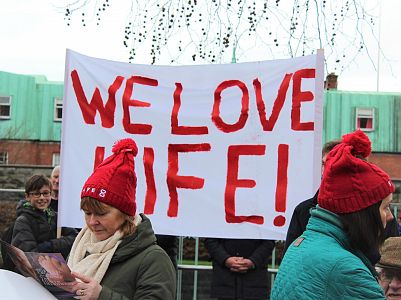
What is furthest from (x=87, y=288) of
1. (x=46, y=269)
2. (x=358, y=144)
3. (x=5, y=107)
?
(x=5, y=107)

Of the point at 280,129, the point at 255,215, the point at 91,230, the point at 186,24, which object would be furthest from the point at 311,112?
the point at 91,230

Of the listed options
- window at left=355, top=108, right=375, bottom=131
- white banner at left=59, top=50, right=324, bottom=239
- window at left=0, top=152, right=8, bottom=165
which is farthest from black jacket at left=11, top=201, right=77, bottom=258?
window at left=0, top=152, right=8, bottom=165

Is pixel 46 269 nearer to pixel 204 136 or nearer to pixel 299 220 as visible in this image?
pixel 299 220

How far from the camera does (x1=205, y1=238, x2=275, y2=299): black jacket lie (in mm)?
5102

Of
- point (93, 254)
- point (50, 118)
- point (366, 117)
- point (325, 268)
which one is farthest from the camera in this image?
point (50, 118)

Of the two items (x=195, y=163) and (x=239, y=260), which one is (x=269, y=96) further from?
(x=239, y=260)

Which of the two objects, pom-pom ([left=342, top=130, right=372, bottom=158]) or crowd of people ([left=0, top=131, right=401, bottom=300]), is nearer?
crowd of people ([left=0, top=131, right=401, bottom=300])

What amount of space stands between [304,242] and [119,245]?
0.78 m

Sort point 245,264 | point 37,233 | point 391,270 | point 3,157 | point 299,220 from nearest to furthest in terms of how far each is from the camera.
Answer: point 391,270 → point 299,220 → point 37,233 → point 245,264 → point 3,157

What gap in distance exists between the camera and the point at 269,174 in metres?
4.57

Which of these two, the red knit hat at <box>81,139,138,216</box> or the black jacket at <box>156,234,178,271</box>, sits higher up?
the red knit hat at <box>81,139,138,216</box>

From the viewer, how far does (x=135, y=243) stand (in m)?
2.53

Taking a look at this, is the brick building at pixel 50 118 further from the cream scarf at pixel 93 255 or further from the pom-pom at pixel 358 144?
the pom-pom at pixel 358 144

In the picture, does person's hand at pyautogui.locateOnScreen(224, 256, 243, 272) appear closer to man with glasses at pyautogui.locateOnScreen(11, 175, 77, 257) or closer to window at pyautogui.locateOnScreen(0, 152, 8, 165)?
man with glasses at pyautogui.locateOnScreen(11, 175, 77, 257)
